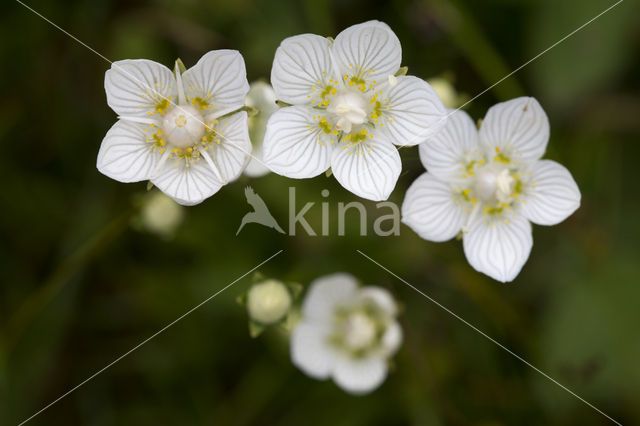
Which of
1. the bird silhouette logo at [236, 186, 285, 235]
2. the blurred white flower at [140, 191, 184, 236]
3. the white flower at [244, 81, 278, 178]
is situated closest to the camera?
the white flower at [244, 81, 278, 178]

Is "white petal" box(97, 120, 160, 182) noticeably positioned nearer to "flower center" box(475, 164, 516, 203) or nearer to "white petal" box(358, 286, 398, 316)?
"white petal" box(358, 286, 398, 316)

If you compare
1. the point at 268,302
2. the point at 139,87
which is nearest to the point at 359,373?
the point at 268,302

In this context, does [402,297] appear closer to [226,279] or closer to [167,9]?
[226,279]

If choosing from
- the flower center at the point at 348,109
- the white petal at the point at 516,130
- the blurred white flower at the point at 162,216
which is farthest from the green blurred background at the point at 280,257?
the flower center at the point at 348,109

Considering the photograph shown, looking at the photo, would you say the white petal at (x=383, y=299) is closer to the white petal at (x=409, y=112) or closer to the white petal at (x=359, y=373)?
the white petal at (x=359, y=373)

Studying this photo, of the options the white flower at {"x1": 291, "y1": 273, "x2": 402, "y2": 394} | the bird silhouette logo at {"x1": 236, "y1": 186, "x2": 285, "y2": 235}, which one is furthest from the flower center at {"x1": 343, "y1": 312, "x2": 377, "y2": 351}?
the bird silhouette logo at {"x1": 236, "y1": 186, "x2": 285, "y2": 235}

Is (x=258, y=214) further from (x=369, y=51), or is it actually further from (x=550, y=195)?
(x=550, y=195)
